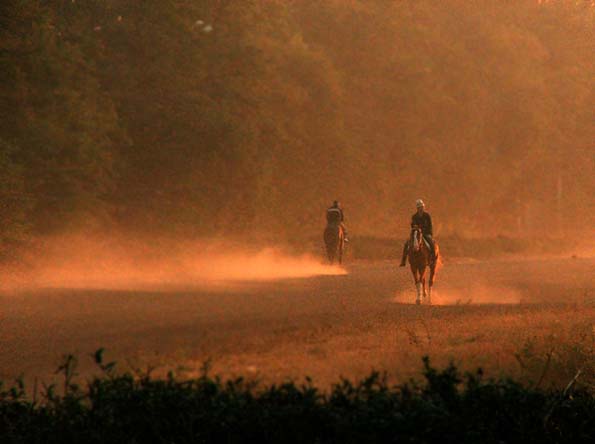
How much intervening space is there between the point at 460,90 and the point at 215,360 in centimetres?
6422

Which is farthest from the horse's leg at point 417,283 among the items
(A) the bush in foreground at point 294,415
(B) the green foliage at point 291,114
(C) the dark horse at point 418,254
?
(A) the bush in foreground at point 294,415

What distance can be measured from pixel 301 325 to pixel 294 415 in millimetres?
11237

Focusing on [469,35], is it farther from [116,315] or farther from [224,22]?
[116,315]

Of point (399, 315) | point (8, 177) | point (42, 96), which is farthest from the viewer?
point (42, 96)

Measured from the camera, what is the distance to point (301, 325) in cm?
1881

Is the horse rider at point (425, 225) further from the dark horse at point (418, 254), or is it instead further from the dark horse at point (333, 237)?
the dark horse at point (333, 237)

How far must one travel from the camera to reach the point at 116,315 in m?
22.3

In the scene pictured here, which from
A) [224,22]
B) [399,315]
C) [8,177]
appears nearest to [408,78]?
[224,22]

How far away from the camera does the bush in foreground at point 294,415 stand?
7469 millimetres

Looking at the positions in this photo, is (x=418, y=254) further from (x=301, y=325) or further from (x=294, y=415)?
(x=294, y=415)

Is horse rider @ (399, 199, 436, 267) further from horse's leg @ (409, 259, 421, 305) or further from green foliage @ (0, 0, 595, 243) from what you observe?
green foliage @ (0, 0, 595, 243)

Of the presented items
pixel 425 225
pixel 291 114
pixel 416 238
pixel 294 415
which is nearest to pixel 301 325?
pixel 425 225

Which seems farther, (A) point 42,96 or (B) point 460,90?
(B) point 460,90

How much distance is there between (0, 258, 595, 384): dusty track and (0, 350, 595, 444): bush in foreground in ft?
4.68
